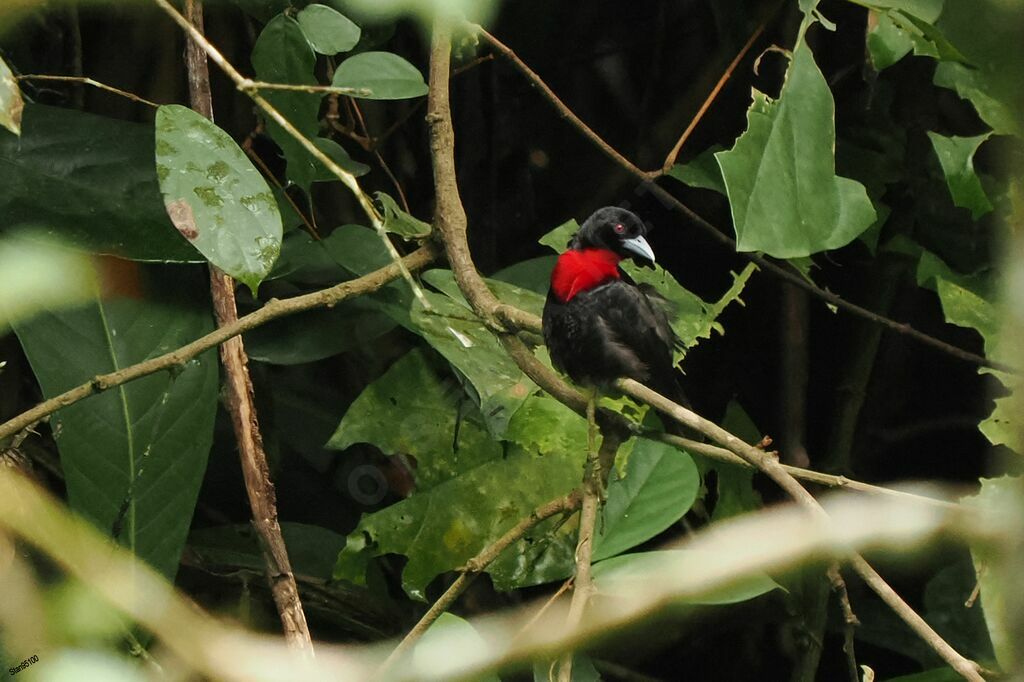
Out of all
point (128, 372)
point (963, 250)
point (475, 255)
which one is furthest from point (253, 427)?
point (963, 250)

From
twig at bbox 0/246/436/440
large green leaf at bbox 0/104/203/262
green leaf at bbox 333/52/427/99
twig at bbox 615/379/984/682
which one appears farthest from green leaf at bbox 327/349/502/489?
twig at bbox 615/379/984/682

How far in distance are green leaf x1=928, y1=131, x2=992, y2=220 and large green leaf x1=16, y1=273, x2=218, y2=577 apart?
1.43m

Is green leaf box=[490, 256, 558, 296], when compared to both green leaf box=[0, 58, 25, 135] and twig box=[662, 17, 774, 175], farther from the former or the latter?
green leaf box=[0, 58, 25, 135]

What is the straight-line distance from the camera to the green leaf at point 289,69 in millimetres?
1805

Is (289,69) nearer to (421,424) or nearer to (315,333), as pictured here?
(315,333)

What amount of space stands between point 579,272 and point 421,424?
440 mm

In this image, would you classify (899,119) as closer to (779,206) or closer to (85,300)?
(779,206)

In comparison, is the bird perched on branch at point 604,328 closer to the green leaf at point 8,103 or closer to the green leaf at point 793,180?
the green leaf at point 793,180

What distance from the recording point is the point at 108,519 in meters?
1.91

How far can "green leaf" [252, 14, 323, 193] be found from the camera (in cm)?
180

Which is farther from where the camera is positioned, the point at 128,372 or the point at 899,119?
the point at 899,119

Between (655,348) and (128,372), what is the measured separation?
1.08 m

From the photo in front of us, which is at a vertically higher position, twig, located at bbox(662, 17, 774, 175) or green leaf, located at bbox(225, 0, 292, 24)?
green leaf, located at bbox(225, 0, 292, 24)

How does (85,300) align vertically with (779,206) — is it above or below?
below
